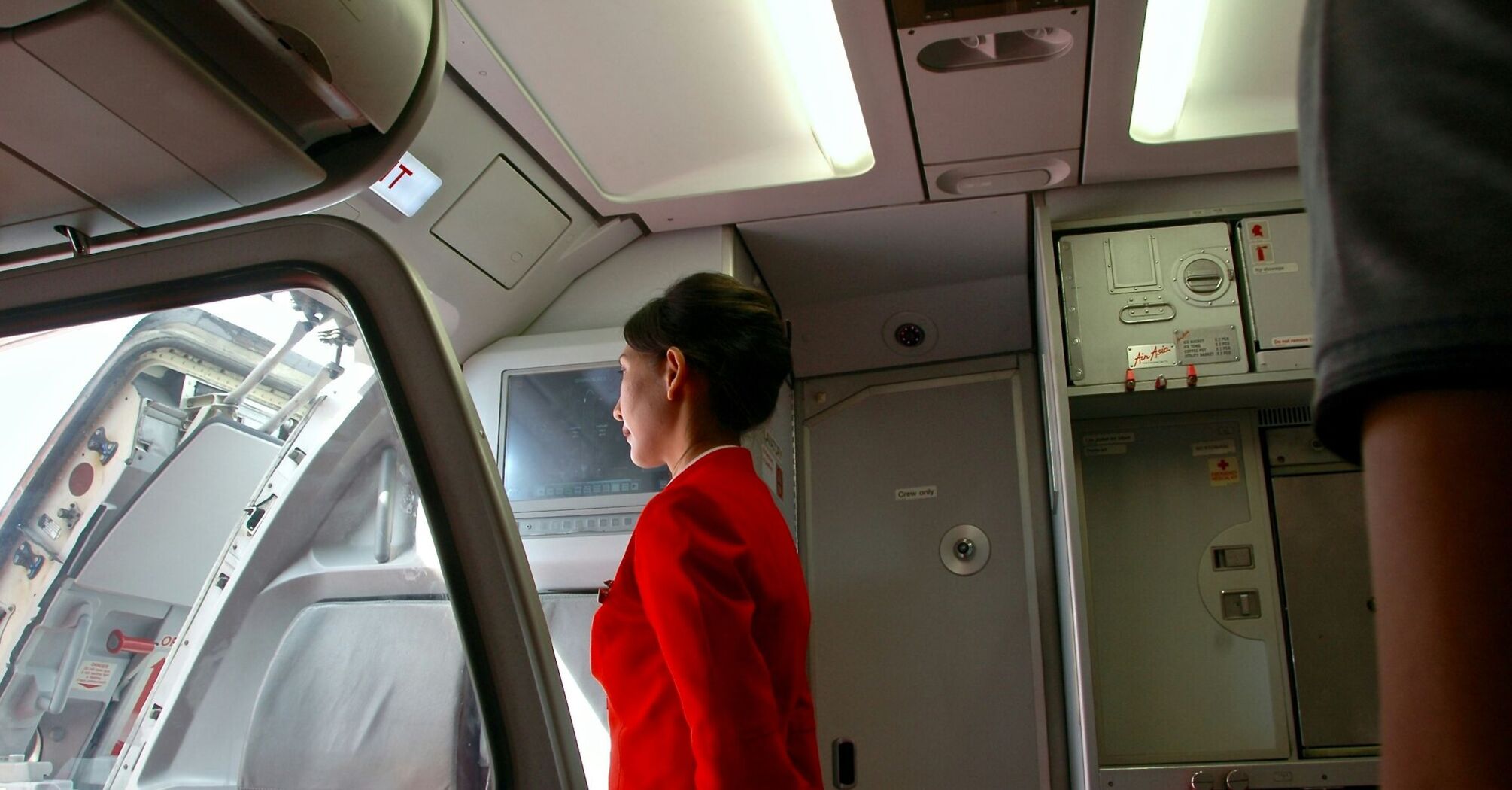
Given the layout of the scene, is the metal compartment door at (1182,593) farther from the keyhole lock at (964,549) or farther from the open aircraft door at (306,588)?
the open aircraft door at (306,588)

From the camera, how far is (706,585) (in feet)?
5.73

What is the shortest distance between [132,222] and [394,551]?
487 mm

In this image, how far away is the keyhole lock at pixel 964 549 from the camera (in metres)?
3.79

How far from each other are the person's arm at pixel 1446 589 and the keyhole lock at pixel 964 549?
A: 3.53m

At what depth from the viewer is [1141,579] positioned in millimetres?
3281

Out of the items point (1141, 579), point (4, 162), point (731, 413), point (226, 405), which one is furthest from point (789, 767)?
point (1141, 579)

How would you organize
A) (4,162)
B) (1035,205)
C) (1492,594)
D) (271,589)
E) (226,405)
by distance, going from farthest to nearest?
(1035,205) < (226,405) < (271,589) < (4,162) < (1492,594)

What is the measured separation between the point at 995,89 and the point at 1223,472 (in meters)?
1.49

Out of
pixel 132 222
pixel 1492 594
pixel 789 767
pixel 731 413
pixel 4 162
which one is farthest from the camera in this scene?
pixel 731 413

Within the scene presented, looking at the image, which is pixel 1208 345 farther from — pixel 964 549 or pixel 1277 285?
pixel 964 549

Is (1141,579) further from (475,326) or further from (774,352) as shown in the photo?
(475,326)

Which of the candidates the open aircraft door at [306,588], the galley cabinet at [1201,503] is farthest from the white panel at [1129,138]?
the open aircraft door at [306,588]

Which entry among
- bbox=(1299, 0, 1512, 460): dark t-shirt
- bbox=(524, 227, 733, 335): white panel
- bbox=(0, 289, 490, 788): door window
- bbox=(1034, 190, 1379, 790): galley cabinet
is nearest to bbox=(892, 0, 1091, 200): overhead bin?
bbox=(1034, 190, 1379, 790): galley cabinet

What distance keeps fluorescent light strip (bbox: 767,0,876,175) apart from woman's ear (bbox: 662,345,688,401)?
845 mm
